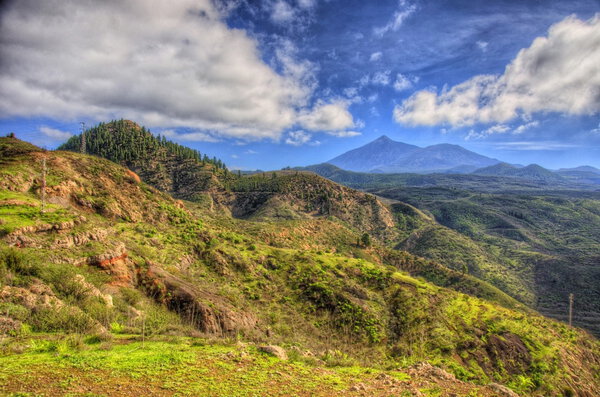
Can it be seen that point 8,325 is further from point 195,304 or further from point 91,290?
point 195,304

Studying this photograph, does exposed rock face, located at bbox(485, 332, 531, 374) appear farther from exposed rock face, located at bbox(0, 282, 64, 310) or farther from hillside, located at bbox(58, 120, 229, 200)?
hillside, located at bbox(58, 120, 229, 200)

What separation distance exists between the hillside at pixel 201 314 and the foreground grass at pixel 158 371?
0.23 feet

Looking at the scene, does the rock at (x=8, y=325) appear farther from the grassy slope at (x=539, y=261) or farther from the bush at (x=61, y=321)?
the grassy slope at (x=539, y=261)

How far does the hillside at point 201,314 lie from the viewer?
38.0 feet

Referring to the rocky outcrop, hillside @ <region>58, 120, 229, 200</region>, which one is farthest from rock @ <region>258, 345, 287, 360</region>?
hillside @ <region>58, 120, 229, 200</region>

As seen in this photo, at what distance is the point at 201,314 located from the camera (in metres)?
21.4

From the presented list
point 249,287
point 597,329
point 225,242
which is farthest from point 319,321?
point 597,329

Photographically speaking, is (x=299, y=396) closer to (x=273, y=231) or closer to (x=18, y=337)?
(x=18, y=337)

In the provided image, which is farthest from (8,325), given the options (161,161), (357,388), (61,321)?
(161,161)

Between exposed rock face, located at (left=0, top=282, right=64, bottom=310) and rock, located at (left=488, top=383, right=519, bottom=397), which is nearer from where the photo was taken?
exposed rock face, located at (left=0, top=282, right=64, bottom=310)

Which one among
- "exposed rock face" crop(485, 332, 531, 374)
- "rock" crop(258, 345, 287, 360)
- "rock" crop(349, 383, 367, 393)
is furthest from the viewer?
"exposed rock face" crop(485, 332, 531, 374)

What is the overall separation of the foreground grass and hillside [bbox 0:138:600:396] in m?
0.07

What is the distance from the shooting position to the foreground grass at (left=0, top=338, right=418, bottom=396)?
9133mm

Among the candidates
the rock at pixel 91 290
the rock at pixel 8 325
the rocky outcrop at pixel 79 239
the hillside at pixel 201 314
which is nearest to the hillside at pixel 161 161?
Answer: the hillside at pixel 201 314
